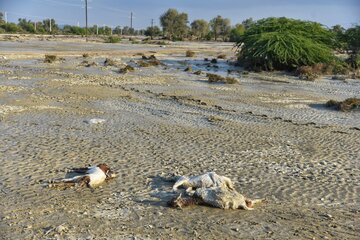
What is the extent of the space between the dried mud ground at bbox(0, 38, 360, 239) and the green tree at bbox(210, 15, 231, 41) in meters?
87.4

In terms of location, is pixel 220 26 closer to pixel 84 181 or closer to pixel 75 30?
pixel 75 30

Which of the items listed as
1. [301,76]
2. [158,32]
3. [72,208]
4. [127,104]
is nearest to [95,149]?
[72,208]

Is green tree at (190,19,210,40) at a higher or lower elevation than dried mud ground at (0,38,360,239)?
higher

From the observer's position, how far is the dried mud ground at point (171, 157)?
20.0 ft

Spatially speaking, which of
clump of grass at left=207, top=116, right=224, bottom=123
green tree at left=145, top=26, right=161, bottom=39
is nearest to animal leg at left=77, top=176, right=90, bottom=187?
clump of grass at left=207, top=116, right=224, bottom=123

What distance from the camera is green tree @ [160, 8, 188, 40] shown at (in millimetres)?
102312

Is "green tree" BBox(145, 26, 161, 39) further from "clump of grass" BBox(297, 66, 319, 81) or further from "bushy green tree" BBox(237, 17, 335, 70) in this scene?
"clump of grass" BBox(297, 66, 319, 81)

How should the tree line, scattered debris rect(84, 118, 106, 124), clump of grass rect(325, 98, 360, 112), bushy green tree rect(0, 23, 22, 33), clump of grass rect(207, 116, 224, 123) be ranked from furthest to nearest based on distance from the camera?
the tree line
bushy green tree rect(0, 23, 22, 33)
clump of grass rect(325, 98, 360, 112)
clump of grass rect(207, 116, 224, 123)
scattered debris rect(84, 118, 106, 124)

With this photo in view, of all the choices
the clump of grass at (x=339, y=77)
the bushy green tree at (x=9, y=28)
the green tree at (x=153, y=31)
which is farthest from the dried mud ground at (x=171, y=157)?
the green tree at (x=153, y=31)

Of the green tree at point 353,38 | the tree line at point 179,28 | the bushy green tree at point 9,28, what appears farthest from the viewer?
the tree line at point 179,28

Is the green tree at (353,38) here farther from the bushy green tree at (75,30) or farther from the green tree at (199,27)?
the bushy green tree at (75,30)

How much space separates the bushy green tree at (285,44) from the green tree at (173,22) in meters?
72.0

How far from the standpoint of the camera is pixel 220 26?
10631 centimetres

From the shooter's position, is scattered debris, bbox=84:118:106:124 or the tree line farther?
the tree line
